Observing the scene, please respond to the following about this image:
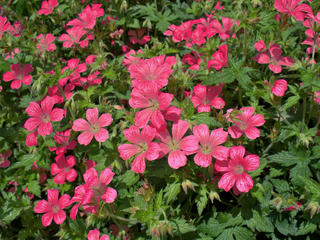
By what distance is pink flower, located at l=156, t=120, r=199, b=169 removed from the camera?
5.70 feet

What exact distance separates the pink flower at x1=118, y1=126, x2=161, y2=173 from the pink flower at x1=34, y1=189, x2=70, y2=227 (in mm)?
865

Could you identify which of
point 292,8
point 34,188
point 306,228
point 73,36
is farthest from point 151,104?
point 73,36

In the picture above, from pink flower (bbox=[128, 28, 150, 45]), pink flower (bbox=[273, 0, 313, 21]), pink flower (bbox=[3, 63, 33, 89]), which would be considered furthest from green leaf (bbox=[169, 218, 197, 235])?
pink flower (bbox=[128, 28, 150, 45])

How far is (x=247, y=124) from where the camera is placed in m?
2.04

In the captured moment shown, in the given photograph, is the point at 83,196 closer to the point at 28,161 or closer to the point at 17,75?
the point at 28,161

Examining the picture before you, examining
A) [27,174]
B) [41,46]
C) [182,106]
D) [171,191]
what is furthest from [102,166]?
[41,46]

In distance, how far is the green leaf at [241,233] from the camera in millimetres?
2105

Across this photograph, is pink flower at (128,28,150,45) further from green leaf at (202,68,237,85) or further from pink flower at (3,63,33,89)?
green leaf at (202,68,237,85)

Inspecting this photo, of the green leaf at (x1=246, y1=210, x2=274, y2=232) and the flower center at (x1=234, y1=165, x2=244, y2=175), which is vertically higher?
the flower center at (x1=234, y1=165, x2=244, y2=175)

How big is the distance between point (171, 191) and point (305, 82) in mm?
1263

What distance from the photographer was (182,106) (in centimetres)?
207

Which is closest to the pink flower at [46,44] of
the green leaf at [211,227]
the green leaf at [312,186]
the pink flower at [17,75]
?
the pink flower at [17,75]

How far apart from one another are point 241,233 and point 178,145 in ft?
3.04

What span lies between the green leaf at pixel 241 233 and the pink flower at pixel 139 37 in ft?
7.74
